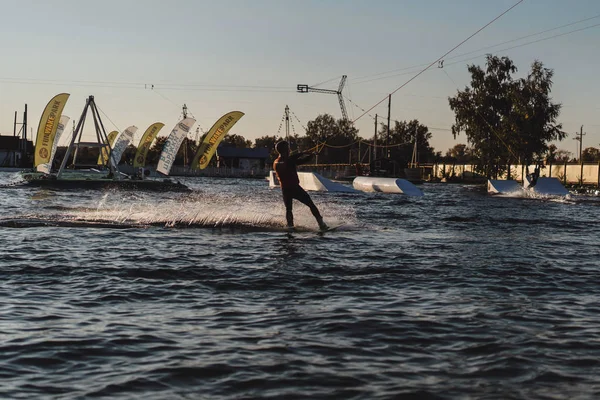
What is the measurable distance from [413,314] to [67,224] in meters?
11.5

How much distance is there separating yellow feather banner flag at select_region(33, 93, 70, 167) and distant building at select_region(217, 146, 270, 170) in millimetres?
82167

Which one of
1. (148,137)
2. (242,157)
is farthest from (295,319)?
(242,157)

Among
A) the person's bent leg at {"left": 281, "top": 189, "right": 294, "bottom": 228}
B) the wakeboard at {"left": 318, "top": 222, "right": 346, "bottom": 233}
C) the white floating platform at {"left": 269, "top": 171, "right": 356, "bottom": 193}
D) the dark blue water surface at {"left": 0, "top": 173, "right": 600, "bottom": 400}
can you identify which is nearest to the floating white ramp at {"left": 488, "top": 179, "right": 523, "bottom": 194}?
the white floating platform at {"left": 269, "top": 171, "right": 356, "bottom": 193}

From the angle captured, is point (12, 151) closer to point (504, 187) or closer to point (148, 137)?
point (148, 137)

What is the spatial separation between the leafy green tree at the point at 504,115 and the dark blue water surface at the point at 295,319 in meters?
57.1

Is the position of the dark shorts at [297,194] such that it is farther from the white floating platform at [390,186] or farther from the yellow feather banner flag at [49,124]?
the yellow feather banner flag at [49,124]

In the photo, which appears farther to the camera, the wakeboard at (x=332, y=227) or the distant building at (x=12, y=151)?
the distant building at (x=12, y=151)

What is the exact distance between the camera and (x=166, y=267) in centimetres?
Result: 1046

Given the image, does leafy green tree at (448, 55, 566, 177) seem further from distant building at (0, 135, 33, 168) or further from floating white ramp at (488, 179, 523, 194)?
distant building at (0, 135, 33, 168)

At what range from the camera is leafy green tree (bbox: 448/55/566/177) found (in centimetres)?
6906

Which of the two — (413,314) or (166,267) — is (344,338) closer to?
(413,314)

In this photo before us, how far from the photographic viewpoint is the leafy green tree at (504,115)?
69062mm

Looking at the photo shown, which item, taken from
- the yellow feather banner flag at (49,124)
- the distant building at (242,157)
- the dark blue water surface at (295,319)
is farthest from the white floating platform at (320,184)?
the distant building at (242,157)

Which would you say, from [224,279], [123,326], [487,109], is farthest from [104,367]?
[487,109]
